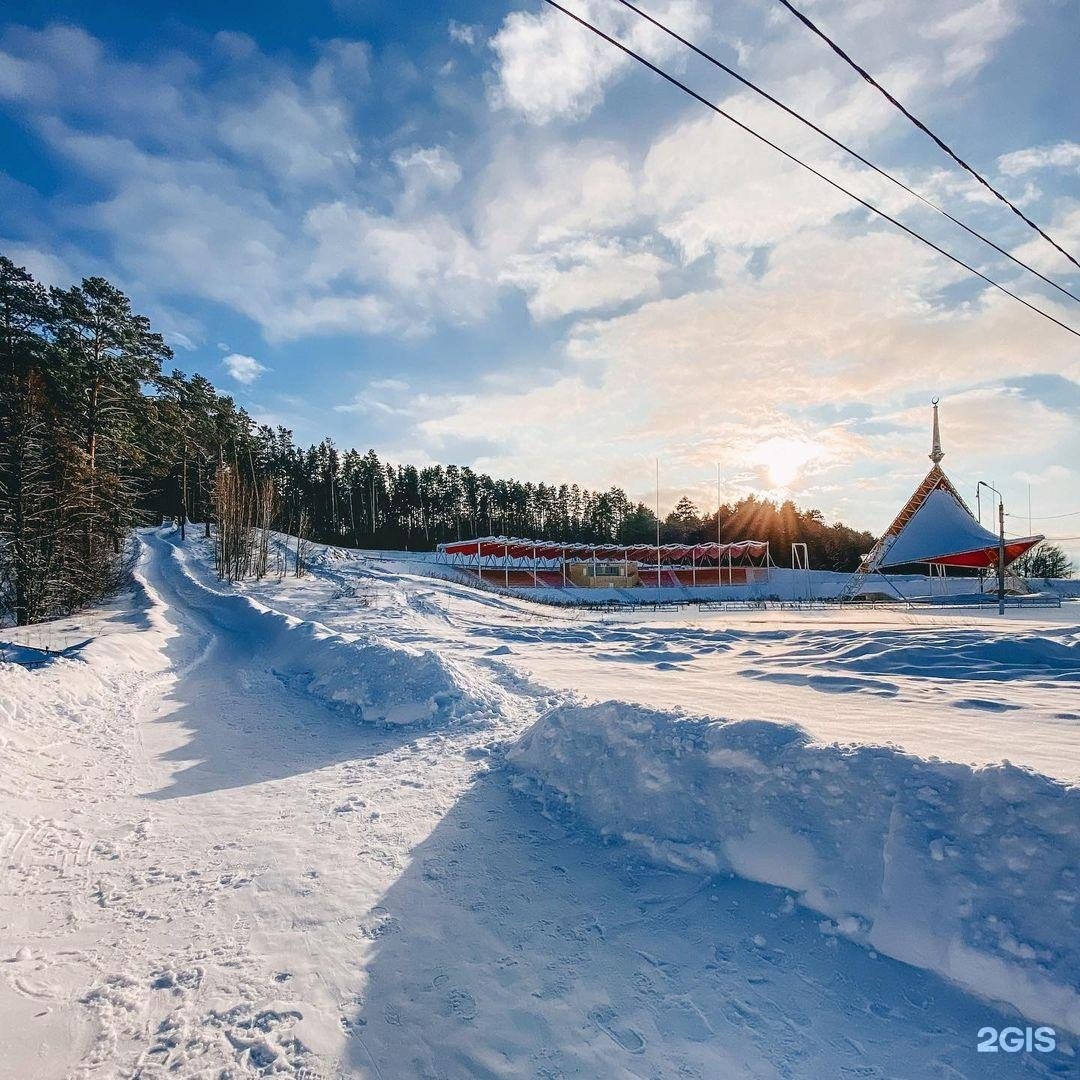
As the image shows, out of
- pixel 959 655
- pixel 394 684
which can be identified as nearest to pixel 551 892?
pixel 394 684

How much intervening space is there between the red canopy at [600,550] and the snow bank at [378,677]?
3238 centimetres

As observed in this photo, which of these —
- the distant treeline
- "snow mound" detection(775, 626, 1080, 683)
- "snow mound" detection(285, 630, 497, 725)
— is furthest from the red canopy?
"snow mound" detection(775, 626, 1080, 683)

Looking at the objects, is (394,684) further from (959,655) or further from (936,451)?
(936,451)

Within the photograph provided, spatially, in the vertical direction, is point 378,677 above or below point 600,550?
below

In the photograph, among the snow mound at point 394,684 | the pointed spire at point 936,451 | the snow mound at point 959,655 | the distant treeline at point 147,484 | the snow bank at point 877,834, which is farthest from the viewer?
Answer: the pointed spire at point 936,451

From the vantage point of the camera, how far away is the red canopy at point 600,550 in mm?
46969

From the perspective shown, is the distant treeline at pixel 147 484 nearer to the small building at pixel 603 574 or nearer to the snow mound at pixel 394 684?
the snow mound at pixel 394 684

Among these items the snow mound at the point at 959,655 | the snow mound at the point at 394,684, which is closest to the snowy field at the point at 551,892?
the snow mound at the point at 394,684

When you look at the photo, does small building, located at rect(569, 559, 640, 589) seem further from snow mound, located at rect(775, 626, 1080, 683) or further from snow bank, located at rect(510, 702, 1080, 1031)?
snow bank, located at rect(510, 702, 1080, 1031)

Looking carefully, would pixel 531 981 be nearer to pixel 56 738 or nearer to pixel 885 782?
pixel 885 782

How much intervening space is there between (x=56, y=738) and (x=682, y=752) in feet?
25.6

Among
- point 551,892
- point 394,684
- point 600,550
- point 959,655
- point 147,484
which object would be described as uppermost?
point 147,484

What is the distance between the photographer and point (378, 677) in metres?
9.07

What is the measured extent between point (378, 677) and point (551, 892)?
18.8 feet
